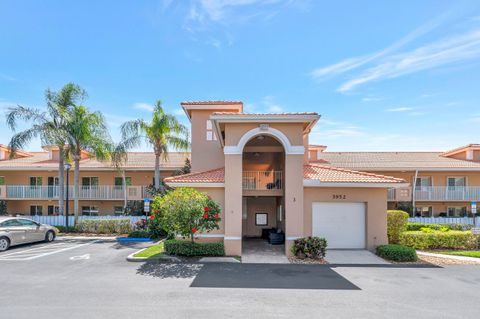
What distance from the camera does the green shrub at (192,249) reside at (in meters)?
13.0

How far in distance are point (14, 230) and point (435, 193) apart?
28624 mm

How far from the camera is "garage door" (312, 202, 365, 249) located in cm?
1473

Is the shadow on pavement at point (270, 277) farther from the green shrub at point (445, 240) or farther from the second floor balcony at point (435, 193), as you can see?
the second floor balcony at point (435, 193)

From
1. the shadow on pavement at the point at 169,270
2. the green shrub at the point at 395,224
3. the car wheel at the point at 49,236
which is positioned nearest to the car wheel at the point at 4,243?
the car wheel at the point at 49,236

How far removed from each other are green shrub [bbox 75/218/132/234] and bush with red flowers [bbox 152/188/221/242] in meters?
8.51

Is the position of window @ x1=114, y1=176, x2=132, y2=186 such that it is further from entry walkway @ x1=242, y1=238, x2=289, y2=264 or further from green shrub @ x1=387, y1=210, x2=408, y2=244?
green shrub @ x1=387, y1=210, x2=408, y2=244

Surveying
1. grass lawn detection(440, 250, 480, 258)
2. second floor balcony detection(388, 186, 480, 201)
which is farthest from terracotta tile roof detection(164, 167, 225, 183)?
second floor balcony detection(388, 186, 480, 201)

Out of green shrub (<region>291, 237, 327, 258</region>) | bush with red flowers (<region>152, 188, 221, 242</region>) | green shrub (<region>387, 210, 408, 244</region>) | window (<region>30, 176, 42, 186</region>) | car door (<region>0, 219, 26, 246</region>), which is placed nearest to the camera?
bush with red flowers (<region>152, 188, 221, 242</region>)

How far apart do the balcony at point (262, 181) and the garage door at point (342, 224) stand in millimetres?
2577

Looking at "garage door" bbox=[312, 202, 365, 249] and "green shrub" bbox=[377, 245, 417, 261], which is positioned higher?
"garage door" bbox=[312, 202, 365, 249]

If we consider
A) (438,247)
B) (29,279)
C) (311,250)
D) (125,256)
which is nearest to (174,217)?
(125,256)

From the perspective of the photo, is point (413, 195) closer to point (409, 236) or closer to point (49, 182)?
point (409, 236)

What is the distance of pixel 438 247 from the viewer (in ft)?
52.1

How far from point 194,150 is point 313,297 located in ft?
44.0
